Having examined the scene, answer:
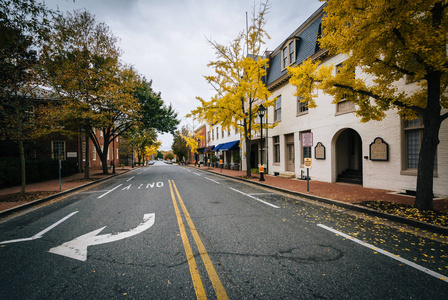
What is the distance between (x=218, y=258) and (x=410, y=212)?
18.2ft

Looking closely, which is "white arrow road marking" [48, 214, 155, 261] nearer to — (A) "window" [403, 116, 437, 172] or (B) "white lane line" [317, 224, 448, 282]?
(B) "white lane line" [317, 224, 448, 282]

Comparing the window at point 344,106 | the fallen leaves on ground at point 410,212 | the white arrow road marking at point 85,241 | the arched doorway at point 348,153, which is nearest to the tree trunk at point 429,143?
the fallen leaves on ground at point 410,212

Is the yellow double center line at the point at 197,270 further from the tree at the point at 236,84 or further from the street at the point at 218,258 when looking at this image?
the tree at the point at 236,84

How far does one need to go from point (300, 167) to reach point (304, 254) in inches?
447

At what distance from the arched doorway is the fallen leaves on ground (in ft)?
18.8

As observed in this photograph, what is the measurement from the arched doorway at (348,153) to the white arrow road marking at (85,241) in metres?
11.5

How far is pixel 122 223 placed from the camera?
15.8 ft

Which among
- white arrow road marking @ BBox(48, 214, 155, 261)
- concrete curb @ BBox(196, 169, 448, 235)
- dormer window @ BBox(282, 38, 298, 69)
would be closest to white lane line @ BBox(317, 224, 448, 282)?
concrete curb @ BBox(196, 169, 448, 235)

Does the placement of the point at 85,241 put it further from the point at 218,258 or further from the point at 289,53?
the point at 289,53

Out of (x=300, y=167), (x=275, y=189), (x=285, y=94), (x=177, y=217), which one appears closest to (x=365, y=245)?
(x=177, y=217)

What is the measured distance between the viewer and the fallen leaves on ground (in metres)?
4.64

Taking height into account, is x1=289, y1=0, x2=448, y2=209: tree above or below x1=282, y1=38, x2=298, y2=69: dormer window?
below

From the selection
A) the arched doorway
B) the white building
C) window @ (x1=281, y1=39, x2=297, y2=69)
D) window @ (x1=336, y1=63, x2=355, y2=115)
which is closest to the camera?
the white building

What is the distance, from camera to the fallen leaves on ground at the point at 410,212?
183 inches
